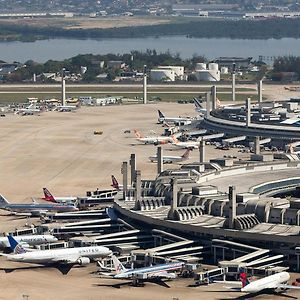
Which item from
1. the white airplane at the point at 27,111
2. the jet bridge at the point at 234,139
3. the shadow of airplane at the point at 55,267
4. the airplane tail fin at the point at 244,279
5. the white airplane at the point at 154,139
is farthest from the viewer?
the white airplane at the point at 27,111

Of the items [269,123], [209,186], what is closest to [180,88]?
[269,123]

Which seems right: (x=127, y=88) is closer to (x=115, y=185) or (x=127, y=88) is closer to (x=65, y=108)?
(x=65, y=108)

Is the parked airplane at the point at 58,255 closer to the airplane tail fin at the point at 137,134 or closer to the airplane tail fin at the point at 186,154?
the airplane tail fin at the point at 186,154

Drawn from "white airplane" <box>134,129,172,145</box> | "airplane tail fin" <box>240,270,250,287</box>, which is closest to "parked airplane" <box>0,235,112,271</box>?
"airplane tail fin" <box>240,270,250,287</box>

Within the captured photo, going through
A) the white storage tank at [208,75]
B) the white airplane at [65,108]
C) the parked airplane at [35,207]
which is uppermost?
the parked airplane at [35,207]

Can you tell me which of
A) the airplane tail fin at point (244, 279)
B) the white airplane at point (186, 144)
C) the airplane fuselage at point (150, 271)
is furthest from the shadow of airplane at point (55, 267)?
the white airplane at point (186, 144)

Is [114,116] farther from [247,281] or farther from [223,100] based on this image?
[247,281]

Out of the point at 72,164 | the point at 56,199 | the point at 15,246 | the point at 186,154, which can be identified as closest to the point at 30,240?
the point at 15,246
